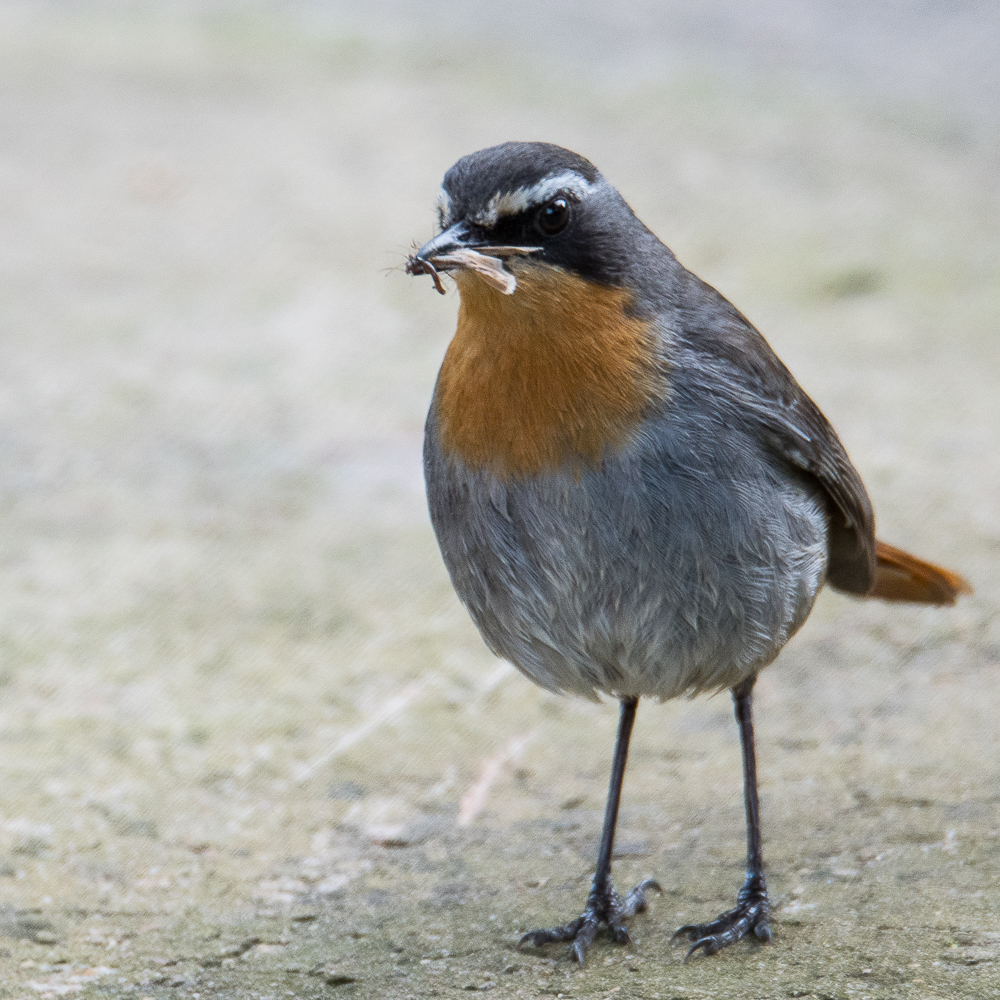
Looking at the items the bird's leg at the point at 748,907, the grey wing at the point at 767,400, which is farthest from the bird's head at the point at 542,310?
the bird's leg at the point at 748,907

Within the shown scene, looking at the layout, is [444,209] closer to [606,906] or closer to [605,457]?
[605,457]

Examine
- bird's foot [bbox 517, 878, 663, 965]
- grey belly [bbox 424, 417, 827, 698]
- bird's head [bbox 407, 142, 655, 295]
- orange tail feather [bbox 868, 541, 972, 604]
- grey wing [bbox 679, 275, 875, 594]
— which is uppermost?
bird's head [bbox 407, 142, 655, 295]

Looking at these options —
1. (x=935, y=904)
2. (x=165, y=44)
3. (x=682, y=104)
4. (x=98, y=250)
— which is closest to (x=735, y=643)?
(x=935, y=904)

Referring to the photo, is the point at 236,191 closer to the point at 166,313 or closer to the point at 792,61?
the point at 166,313

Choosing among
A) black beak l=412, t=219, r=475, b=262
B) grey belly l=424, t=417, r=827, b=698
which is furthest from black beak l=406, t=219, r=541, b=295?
grey belly l=424, t=417, r=827, b=698

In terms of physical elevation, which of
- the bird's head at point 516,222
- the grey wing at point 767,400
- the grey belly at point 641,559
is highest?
the bird's head at point 516,222

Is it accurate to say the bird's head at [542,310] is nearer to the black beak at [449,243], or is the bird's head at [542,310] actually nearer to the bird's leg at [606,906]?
the black beak at [449,243]

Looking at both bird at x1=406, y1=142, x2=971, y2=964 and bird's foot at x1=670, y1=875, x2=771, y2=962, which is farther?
bird's foot at x1=670, y1=875, x2=771, y2=962

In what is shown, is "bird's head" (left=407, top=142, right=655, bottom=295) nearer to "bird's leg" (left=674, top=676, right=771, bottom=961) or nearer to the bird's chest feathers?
the bird's chest feathers
